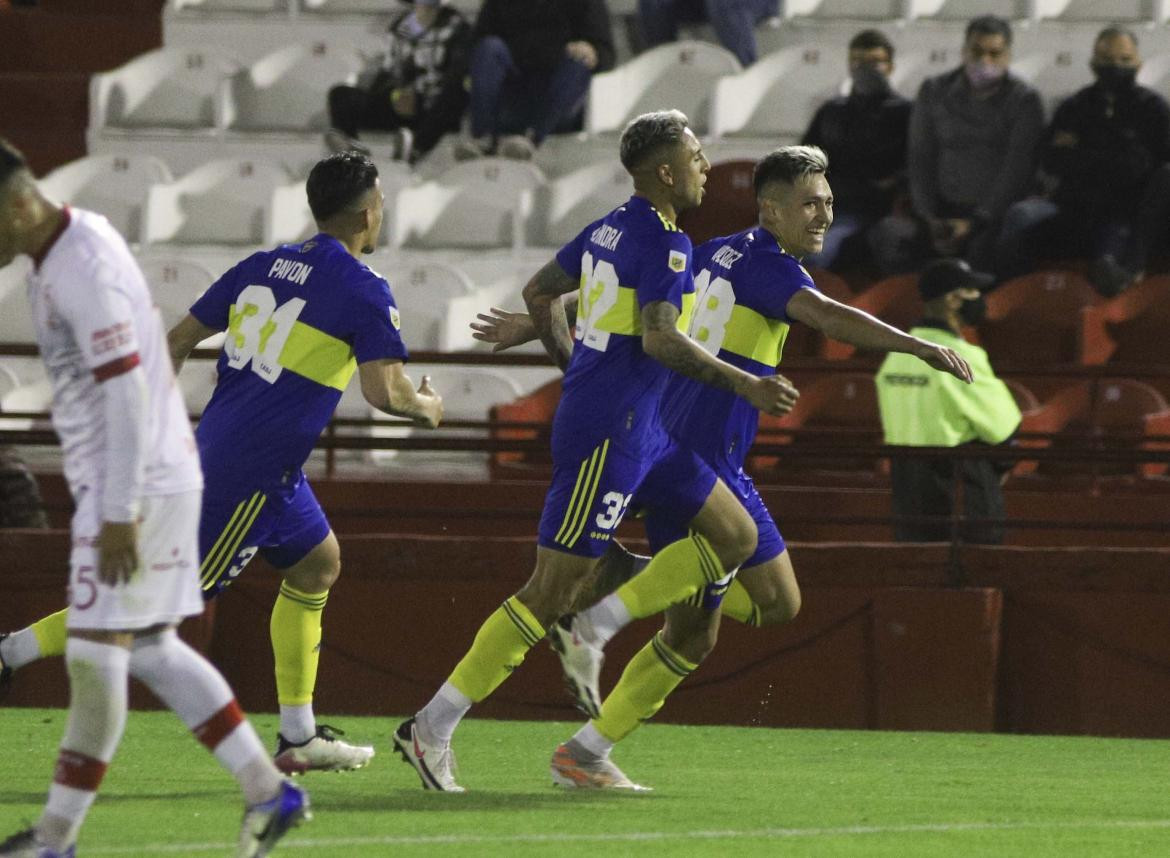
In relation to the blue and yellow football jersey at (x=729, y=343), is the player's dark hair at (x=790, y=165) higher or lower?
higher

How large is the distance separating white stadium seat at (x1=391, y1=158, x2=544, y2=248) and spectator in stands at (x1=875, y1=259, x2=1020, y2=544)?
4973 millimetres

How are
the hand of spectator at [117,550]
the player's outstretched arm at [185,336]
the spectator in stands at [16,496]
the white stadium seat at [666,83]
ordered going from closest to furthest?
the hand of spectator at [117,550] < the player's outstretched arm at [185,336] < the spectator in stands at [16,496] < the white stadium seat at [666,83]

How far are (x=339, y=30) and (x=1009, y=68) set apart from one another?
18.1 ft

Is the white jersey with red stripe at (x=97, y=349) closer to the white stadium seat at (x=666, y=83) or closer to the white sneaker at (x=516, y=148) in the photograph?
the white sneaker at (x=516, y=148)

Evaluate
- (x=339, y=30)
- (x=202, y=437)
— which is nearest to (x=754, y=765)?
(x=202, y=437)

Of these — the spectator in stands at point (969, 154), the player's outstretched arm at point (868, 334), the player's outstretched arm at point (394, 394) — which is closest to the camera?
the player's outstretched arm at point (394, 394)

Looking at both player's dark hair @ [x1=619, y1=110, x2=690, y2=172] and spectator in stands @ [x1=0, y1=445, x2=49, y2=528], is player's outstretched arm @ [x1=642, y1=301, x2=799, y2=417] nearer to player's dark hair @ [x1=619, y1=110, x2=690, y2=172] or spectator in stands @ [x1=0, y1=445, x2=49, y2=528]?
player's dark hair @ [x1=619, y1=110, x2=690, y2=172]

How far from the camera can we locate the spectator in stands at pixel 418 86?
626 inches

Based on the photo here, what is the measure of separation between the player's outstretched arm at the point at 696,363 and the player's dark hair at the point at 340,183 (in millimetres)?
988

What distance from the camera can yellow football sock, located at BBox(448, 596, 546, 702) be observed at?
7074 mm

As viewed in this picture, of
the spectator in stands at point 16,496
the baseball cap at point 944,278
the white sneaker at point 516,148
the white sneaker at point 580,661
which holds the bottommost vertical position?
the spectator in stands at point 16,496

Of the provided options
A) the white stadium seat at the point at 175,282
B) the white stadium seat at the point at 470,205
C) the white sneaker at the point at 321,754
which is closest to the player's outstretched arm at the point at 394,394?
the white sneaker at the point at 321,754

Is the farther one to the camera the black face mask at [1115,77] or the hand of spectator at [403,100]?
the hand of spectator at [403,100]

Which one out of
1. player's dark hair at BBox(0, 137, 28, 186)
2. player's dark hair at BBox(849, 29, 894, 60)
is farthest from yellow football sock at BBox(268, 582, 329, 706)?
player's dark hair at BBox(849, 29, 894, 60)
